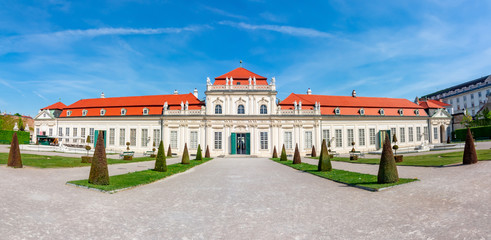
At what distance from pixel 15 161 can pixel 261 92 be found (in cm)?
2886

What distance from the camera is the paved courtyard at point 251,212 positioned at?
5.56 metres

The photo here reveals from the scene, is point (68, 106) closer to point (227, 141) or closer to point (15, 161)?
point (227, 141)

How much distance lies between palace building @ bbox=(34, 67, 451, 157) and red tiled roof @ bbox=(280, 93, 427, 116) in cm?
15

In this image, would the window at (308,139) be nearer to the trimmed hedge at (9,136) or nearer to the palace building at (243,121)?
the palace building at (243,121)

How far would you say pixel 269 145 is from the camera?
1535 inches

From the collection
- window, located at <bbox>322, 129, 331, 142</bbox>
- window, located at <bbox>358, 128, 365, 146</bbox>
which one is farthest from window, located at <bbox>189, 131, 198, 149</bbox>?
window, located at <bbox>358, 128, 365, 146</bbox>

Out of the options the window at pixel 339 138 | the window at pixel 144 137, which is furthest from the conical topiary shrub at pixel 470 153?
the window at pixel 144 137

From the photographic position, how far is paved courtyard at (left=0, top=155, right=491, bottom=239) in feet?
18.2

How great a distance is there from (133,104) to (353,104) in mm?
35493

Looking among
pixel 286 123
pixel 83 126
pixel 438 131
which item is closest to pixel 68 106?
pixel 83 126

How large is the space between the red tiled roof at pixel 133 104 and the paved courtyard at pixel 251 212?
30.9 m

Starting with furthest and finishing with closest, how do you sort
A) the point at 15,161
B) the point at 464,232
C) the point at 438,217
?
the point at 15,161 < the point at 438,217 < the point at 464,232

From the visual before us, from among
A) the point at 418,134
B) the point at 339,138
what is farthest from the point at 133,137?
the point at 418,134

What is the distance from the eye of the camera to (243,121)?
3912 centimetres
